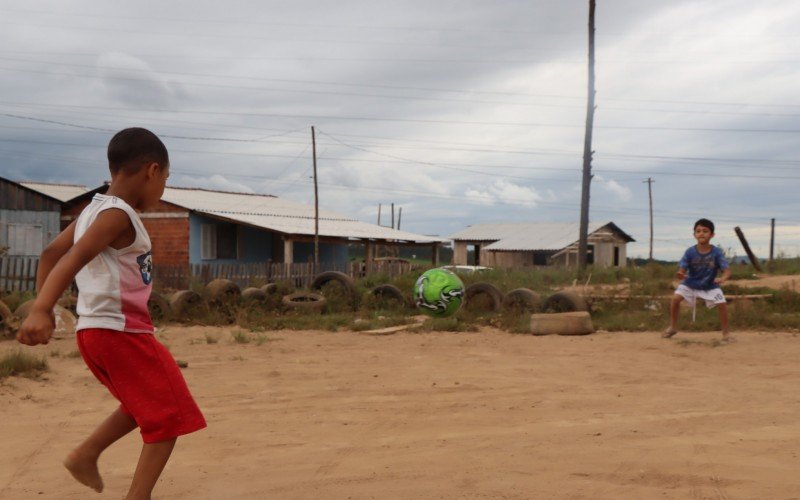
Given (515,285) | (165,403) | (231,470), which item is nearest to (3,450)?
(231,470)

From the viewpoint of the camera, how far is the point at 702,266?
9555 mm

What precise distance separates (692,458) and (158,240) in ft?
82.1

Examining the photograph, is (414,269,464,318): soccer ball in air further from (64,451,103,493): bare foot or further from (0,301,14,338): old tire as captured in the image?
(64,451,103,493): bare foot

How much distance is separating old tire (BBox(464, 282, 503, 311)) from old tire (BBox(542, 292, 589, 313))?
950 mm

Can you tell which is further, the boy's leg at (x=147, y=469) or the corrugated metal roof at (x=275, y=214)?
the corrugated metal roof at (x=275, y=214)

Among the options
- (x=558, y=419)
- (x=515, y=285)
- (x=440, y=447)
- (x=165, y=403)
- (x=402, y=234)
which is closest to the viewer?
(x=165, y=403)

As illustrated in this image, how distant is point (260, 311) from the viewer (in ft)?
45.0

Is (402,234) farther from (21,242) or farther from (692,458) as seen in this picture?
(692,458)

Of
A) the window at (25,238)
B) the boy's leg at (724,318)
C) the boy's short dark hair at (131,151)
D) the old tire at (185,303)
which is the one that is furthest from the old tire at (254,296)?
the window at (25,238)

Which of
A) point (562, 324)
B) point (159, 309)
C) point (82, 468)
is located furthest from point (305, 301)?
point (82, 468)

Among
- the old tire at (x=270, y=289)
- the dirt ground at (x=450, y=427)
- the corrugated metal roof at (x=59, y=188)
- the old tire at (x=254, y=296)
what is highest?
the corrugated metal roof at (x=59, y=188)

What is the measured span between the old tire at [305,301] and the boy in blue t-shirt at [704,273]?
21.7ft

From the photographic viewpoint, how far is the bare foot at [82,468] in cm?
330

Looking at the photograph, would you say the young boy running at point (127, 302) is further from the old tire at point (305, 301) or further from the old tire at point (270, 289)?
the old tire at point (270, 289)
